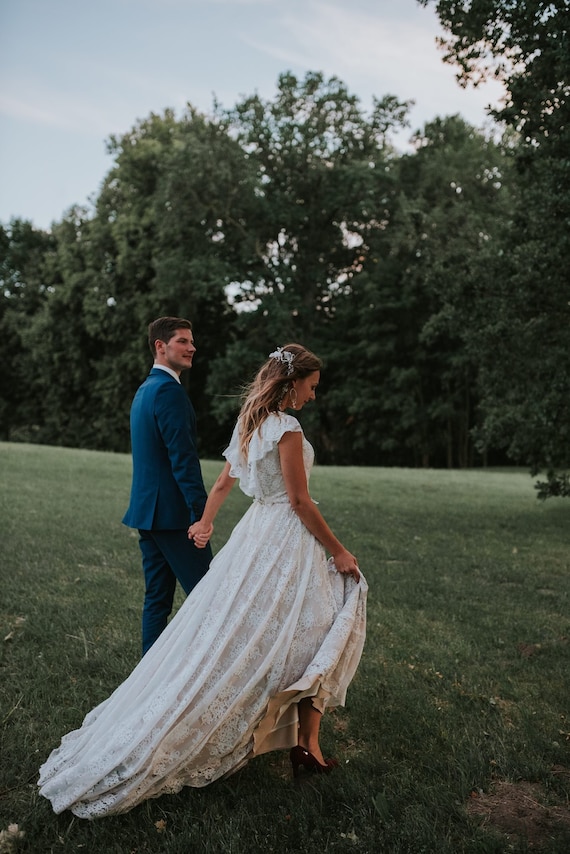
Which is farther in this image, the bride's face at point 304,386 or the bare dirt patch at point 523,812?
the bride's face at point 304,386

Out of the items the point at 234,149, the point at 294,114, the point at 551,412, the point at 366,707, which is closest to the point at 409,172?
the point at 294,114

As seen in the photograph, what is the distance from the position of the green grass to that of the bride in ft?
0.65

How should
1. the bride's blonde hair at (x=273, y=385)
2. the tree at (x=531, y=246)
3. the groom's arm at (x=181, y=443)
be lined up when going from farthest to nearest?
the tree at (x=531, y=246) < the groom's arm at (x=181, y=443) < the bride's blonde hair at (x=273, y=385)

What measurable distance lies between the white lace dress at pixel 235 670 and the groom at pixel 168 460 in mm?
391

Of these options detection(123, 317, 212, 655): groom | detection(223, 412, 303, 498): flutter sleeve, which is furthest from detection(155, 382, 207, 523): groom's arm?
detection(223, 412, 303, 498): flutter sleeve

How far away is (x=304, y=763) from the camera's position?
150 inches

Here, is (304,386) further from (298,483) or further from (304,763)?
(304,763)

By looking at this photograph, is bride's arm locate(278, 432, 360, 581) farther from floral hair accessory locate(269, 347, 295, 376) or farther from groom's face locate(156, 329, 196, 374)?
groom's face locate(156, 329, 196, 374)

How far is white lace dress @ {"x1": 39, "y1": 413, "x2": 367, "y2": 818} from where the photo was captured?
3.40 m

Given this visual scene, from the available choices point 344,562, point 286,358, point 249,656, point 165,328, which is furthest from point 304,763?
point 165,328

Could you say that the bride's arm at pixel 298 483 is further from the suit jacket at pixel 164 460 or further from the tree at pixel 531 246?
the tree at pixel 531 246

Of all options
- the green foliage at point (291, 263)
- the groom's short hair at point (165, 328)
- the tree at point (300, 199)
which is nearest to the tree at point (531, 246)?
the groom's short hair at point (165, 328)

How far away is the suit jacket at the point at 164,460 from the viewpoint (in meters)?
4.19

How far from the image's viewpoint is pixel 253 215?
3697cm
